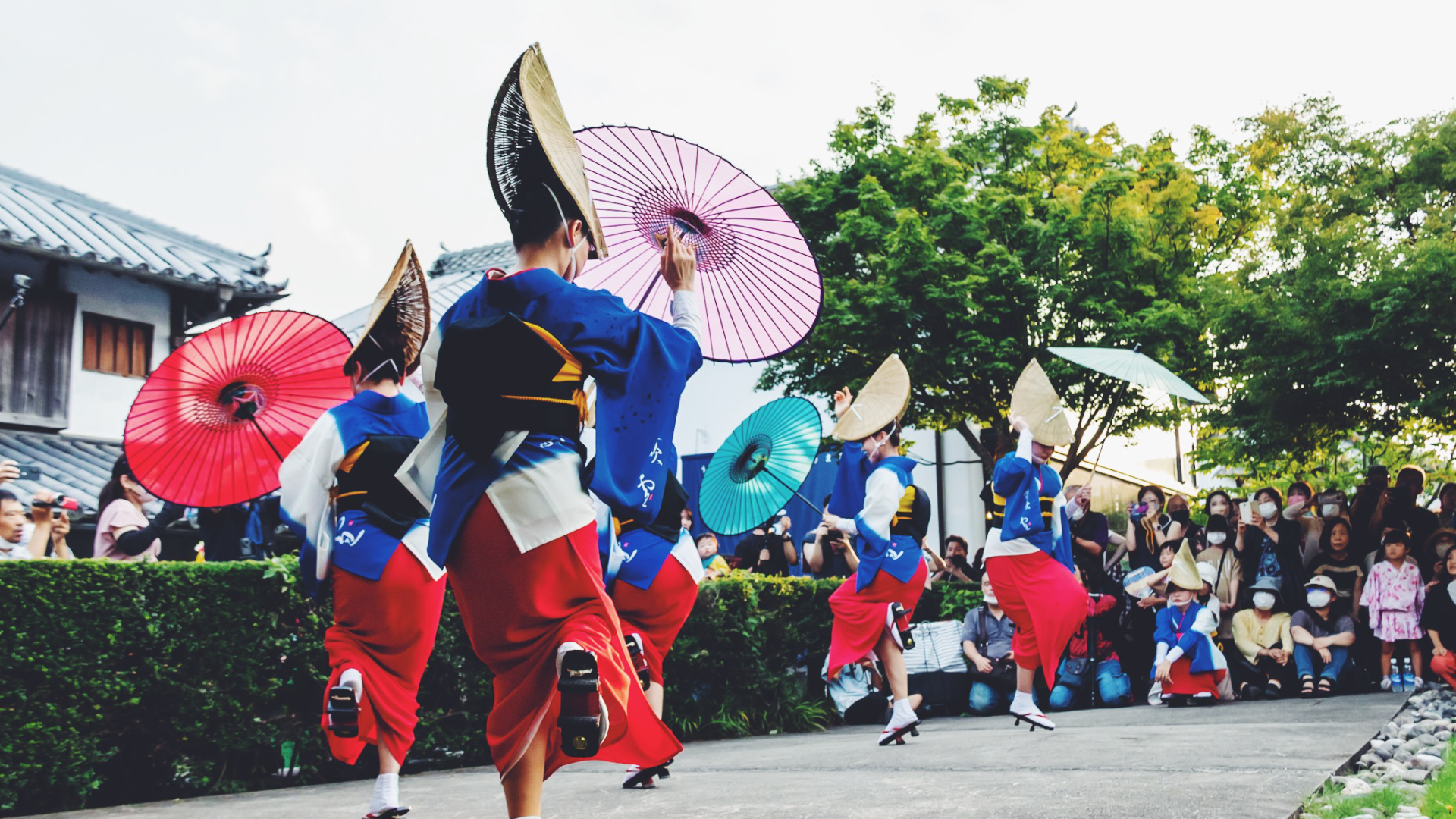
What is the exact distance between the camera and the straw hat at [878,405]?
280 inches

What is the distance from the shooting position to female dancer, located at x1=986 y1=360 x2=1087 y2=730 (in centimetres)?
700

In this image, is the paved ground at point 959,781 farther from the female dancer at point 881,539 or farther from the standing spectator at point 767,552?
the standing spectator at point 767,552

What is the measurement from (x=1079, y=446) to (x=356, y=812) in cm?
1536

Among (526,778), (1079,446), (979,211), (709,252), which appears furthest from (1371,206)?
(526,778)

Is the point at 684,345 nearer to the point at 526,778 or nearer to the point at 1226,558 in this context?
the point at 526,778

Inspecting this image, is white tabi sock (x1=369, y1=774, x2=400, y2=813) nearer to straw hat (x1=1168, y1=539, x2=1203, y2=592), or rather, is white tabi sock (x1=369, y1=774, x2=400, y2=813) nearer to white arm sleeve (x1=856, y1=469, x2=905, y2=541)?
white arm sleeve (x1=856, y1=469, x2=905, y2=541)

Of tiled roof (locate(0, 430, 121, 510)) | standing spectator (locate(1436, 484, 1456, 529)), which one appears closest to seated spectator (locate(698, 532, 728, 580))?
standing spectator (locate(1436, 484, 1456, 529))

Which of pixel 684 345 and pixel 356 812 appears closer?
pixel 684 345

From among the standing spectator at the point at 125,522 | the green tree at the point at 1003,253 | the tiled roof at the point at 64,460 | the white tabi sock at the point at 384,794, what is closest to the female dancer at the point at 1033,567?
the white tabi sock at the point at 384,794

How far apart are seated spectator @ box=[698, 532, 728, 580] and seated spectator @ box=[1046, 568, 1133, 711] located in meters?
2.92

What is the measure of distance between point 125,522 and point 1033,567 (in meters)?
5.74

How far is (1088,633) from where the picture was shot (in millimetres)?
9852

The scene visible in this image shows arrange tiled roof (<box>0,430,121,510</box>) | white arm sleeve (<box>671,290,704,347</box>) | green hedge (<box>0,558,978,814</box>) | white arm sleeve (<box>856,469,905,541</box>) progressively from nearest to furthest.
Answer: white arm sleeve (<box>671,290,704,347</box>), green hedge (<box>0,558,978,814</box>), white arm sleeve (<box>856,469,905,541</box>), tiled roof (<box>0,430,121,510</box>)

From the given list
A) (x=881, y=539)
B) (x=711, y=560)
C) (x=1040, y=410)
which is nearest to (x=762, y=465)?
(x=881, y=539)
